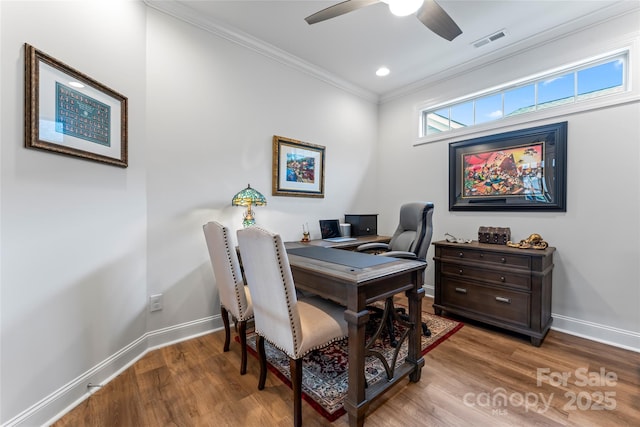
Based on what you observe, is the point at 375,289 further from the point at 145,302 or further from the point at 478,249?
the point at 145,302

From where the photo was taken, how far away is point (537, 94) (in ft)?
8.77

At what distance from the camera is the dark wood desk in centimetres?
131

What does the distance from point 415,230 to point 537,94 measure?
6.21 ft

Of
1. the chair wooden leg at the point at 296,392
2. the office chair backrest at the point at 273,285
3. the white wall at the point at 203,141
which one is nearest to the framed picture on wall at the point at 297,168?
the white wall at the point at 203,141

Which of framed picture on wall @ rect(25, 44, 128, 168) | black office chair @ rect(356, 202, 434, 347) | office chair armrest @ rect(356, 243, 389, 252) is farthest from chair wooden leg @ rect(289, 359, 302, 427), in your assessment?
framed picture on wall @ rect(25, 44, 128, 168)

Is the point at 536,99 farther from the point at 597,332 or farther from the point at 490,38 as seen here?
the point at 597,332

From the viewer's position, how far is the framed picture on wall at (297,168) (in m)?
2.88

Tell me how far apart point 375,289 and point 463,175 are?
240cm

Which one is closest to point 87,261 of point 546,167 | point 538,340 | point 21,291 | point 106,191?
point 21,291

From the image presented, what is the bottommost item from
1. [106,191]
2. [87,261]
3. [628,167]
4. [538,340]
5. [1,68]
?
[538,340]

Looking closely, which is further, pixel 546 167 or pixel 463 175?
pixel 463 175

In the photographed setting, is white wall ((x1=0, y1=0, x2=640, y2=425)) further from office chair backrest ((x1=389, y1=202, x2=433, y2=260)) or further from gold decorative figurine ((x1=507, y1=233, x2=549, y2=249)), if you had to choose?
office chair backrest ((x1=389, y1=202, x2=433, y2=260))

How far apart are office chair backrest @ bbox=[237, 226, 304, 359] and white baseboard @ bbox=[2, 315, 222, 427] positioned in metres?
1.16

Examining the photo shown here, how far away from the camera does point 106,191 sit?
1.73 metres
